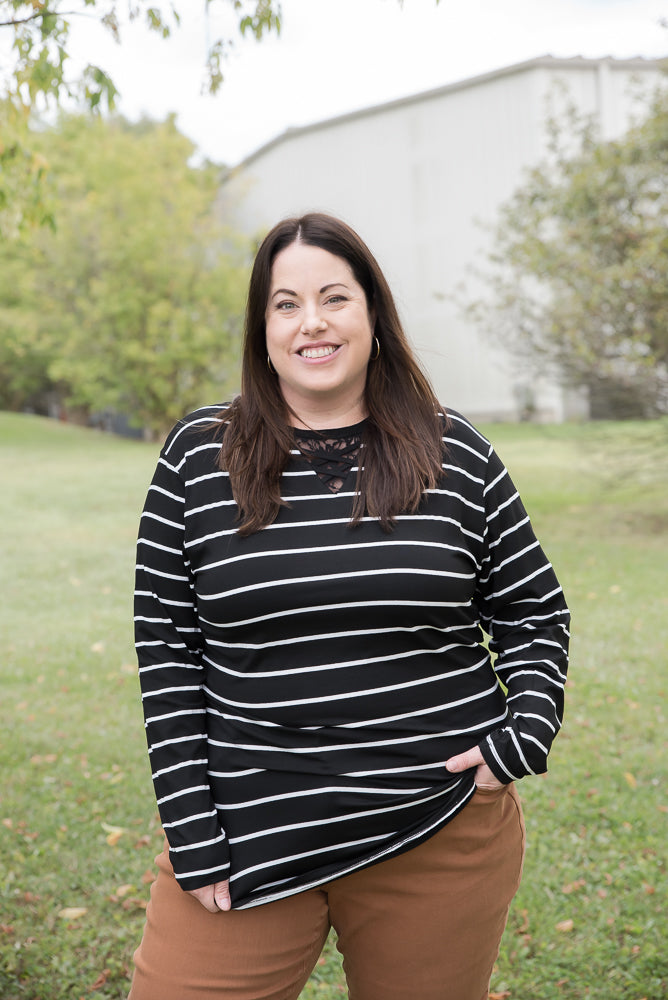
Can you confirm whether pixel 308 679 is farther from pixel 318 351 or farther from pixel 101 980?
pixel 101 980

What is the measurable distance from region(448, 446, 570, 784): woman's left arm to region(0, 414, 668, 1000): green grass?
1.92 meters

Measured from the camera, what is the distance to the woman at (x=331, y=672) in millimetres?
1942

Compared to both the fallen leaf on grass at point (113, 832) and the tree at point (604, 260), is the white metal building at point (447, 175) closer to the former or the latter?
the tree at point (604, 260)

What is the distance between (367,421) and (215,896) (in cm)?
103

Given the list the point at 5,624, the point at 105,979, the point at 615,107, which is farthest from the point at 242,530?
the point at 615,107

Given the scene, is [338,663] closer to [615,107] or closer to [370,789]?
[370,789]

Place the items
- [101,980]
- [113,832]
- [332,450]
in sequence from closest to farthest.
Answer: [332,450], [101,980], [113,832]

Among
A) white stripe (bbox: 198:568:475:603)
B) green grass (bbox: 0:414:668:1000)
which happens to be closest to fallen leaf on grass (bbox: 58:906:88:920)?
green grass (bbox: 0:414:668:1000)

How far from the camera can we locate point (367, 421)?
2193mm

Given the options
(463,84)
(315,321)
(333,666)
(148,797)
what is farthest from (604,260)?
(463,84)

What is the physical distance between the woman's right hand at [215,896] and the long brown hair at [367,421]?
70 cm

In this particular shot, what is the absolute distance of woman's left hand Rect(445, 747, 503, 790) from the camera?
6.63ft

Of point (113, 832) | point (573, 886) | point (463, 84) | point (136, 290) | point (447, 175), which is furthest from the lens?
point (447, 175)

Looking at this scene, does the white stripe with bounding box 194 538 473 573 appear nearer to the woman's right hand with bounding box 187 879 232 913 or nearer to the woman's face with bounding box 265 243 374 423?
the woman's face with bounding box 265 243 374 423
